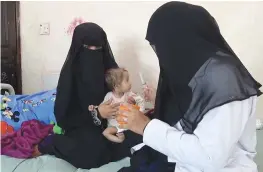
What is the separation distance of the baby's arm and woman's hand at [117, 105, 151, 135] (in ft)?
1.98

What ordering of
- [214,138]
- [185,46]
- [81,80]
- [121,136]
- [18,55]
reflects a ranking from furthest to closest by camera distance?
1. [18,55]
2. [81,80]
3. [121,136]
4. [185,46]
5. [214,138]

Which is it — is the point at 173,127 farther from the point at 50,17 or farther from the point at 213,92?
the point at 50,17

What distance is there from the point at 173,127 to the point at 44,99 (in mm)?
1394

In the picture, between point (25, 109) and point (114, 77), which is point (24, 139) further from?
point (114, 77)

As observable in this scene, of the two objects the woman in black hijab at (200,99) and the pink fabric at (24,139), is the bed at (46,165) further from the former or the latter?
the woman in black hijab at (200,99)

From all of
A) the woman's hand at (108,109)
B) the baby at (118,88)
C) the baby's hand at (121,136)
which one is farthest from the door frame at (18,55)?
the baby's hand at (121,136)

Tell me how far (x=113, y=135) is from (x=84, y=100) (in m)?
0.30

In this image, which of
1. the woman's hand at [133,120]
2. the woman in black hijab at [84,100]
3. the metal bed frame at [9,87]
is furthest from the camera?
the metal bed frame at [9,87]

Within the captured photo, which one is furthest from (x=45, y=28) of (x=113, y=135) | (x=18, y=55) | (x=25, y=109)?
(x=113, y=135)

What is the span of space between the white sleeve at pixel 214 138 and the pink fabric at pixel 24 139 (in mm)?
1032

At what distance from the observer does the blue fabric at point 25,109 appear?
2.15 metres

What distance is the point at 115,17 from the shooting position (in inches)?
98.5

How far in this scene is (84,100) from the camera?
1913mm

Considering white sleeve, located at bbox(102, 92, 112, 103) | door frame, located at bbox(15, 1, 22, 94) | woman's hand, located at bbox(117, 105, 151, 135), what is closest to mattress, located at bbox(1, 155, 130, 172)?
white sleeve, located at bbox(102, 92, 112, 103)
